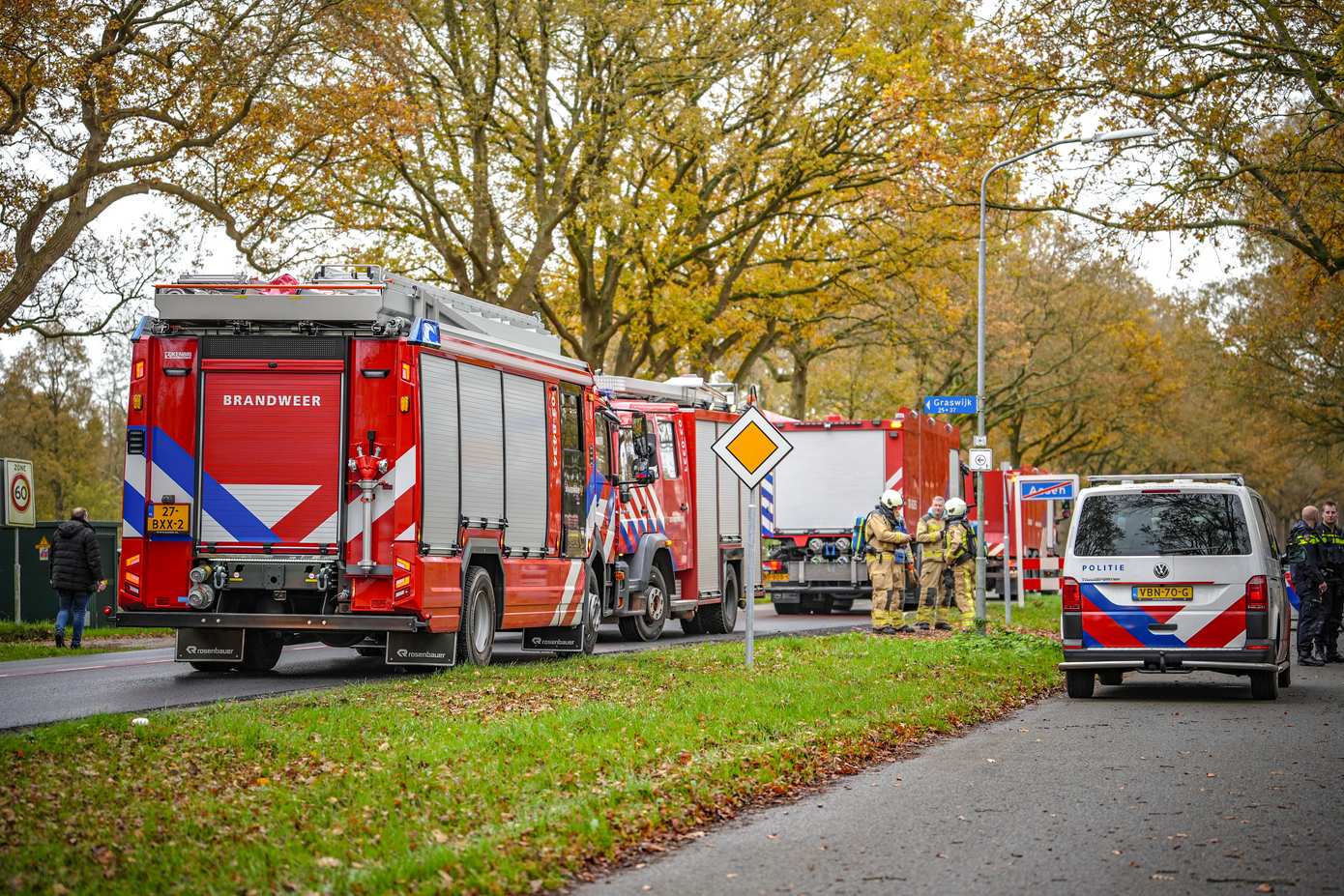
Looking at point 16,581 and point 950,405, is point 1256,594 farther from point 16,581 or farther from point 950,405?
point 16,581

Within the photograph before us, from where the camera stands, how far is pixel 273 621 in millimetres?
14617

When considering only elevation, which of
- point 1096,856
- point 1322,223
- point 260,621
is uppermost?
point 1322,223

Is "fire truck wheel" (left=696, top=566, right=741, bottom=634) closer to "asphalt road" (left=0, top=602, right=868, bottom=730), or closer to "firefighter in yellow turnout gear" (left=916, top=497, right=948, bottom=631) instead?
"asphalt road" (left=0, top=602, right=868, bottom=730)

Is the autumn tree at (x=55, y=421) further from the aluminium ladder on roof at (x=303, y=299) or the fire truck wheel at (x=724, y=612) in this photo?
the aluminium ladder on roof at (x=303, y=299)

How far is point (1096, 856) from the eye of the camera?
7539 millimetres

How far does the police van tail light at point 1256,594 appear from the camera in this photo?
14531 millimetres

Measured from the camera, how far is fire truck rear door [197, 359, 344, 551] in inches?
577

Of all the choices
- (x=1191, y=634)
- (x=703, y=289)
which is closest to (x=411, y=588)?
(x=1191, y=634)

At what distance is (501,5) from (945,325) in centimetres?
2211

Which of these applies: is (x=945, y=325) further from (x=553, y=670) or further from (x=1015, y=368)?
(x=553, y=670)

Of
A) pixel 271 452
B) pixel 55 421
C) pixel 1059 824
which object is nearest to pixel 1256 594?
pixel 1059 824

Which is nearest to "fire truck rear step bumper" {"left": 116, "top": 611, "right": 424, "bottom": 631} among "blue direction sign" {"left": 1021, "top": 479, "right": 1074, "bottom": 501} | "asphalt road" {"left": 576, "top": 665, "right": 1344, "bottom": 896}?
"asphalt road" {"left": 576, "top": 665, "right": 1344, "bottom": 896}

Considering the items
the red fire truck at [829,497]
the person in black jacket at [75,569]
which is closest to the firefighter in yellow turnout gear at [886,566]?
the red fire truck at [829,497]

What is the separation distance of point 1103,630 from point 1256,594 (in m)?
1.33
